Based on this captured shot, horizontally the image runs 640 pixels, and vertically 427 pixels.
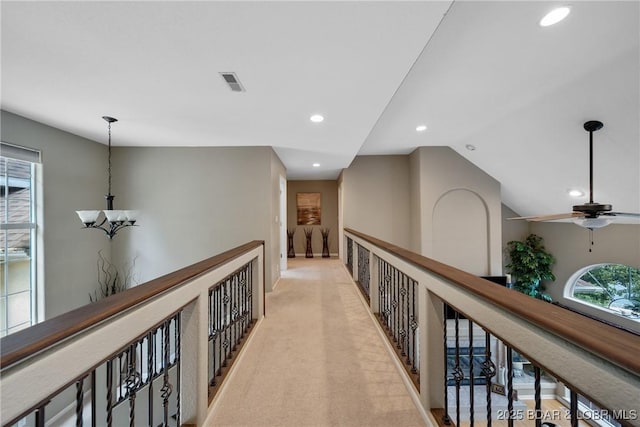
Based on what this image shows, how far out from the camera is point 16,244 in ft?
10.9

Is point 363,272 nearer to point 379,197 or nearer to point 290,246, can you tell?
point 379,197

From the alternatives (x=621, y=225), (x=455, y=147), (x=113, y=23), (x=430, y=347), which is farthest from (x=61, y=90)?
(x=621, y=225)

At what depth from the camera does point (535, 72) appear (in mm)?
2873

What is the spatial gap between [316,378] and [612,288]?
21.9 ft

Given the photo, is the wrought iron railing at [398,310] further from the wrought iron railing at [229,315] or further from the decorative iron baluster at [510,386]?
the wrought iron railing at [229,315]

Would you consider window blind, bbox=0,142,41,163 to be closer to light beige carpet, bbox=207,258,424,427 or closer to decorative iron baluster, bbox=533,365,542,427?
light beige carpet, bbox=207,258,424,427

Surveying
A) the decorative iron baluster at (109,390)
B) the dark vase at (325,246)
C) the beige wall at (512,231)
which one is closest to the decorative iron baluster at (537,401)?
the decorative iron baluster at (109,390)

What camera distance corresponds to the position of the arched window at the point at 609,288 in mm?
5172

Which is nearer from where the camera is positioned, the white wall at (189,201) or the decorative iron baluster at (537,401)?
the decorative iron baluster at (537,401)

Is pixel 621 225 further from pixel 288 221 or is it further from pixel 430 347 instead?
pixel 288 221

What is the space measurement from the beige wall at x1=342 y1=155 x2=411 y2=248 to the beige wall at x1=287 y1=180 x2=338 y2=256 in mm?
2088

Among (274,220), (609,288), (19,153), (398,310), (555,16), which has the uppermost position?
(555,16)

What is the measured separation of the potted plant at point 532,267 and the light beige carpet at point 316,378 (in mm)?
4917

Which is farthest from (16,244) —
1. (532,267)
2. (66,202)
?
(532,267)
